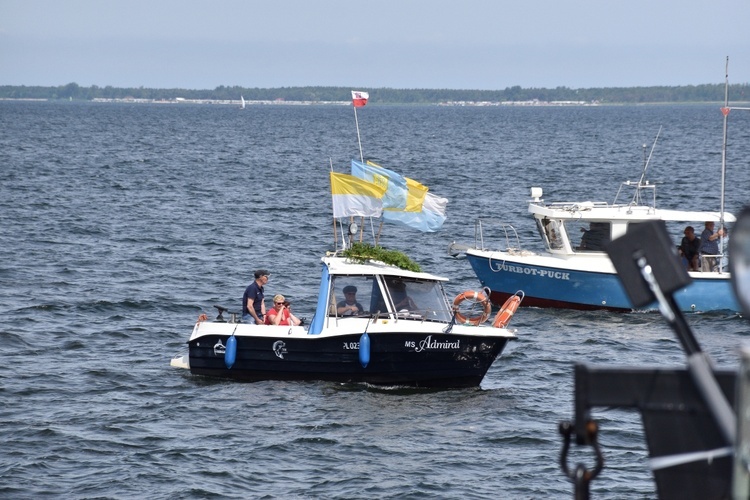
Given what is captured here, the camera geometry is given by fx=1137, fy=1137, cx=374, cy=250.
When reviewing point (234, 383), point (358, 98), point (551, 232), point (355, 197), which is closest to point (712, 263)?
point (551, 232)

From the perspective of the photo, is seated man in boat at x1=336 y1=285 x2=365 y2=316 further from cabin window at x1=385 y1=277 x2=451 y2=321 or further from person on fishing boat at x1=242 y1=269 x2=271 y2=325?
person on fishing boat at x1=242 y1=269 x2=271 y2=325

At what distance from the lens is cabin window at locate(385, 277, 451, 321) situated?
18016mm

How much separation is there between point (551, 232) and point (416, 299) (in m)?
8.82

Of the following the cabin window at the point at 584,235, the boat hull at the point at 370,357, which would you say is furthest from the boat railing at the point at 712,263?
the boat hull at the point at 370,357

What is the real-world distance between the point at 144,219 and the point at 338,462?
103ft

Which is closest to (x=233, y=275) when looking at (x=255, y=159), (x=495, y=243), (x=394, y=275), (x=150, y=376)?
(x=495, y=243)

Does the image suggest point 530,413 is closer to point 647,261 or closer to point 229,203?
point 647,261

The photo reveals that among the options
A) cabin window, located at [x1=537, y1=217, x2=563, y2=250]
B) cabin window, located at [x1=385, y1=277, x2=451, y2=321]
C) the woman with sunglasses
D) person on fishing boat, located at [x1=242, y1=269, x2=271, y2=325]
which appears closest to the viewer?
cabin window, located at [x1=385, y1=277, x2=451, y2=321]

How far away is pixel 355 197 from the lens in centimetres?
1948

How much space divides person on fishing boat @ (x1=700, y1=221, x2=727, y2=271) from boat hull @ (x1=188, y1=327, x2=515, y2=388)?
8707 millimetres

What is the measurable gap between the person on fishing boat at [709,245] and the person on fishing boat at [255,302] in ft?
35.3

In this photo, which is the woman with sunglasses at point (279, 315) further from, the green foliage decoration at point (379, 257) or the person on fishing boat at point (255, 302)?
the green foliage decoration at point (379, 257)

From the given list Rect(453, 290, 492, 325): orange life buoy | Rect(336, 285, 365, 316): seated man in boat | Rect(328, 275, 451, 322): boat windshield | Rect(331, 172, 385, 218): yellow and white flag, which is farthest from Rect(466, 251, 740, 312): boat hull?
Rect(336, 285, 365, 316): seated man in boat

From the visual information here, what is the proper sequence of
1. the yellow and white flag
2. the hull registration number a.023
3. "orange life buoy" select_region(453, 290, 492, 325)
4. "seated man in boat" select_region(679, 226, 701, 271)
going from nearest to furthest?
the hull registration number a.023 < "orange life buoy" select_region(453, 290, 492, 325) < the yellow and white flag < "seated man in boat" select_region(679, 226, 701, 271)
